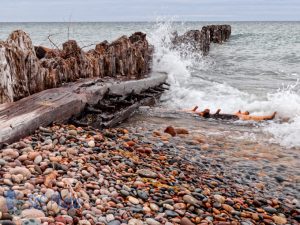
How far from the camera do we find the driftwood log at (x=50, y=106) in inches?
194

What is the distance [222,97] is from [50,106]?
726 centimetres

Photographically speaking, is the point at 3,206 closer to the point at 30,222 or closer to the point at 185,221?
the point at 30,222

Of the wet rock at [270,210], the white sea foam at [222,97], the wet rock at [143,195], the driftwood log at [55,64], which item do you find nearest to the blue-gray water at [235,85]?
the white sea foam at [222,97]

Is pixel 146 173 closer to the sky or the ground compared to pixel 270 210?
closer to the sky

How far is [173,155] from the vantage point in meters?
6.07

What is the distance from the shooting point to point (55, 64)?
7441 mm

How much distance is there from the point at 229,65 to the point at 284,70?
293 centimetres

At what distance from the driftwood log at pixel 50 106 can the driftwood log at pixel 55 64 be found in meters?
0.25

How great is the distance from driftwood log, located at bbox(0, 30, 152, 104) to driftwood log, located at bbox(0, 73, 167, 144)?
0.25m

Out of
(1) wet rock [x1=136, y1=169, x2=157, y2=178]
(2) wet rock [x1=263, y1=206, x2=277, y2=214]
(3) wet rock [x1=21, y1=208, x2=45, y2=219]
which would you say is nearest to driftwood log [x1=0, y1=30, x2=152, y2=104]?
(1) wet rock [x1=136, y1=169, x2=157, y2=178]

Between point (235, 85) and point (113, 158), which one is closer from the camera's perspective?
point (113, 158)

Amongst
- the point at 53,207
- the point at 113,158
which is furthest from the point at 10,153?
the point at 113,158

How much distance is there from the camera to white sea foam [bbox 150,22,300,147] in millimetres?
8511

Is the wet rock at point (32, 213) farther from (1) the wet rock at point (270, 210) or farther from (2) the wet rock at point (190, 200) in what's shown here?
(1) the wet rock at point (270, 210)
